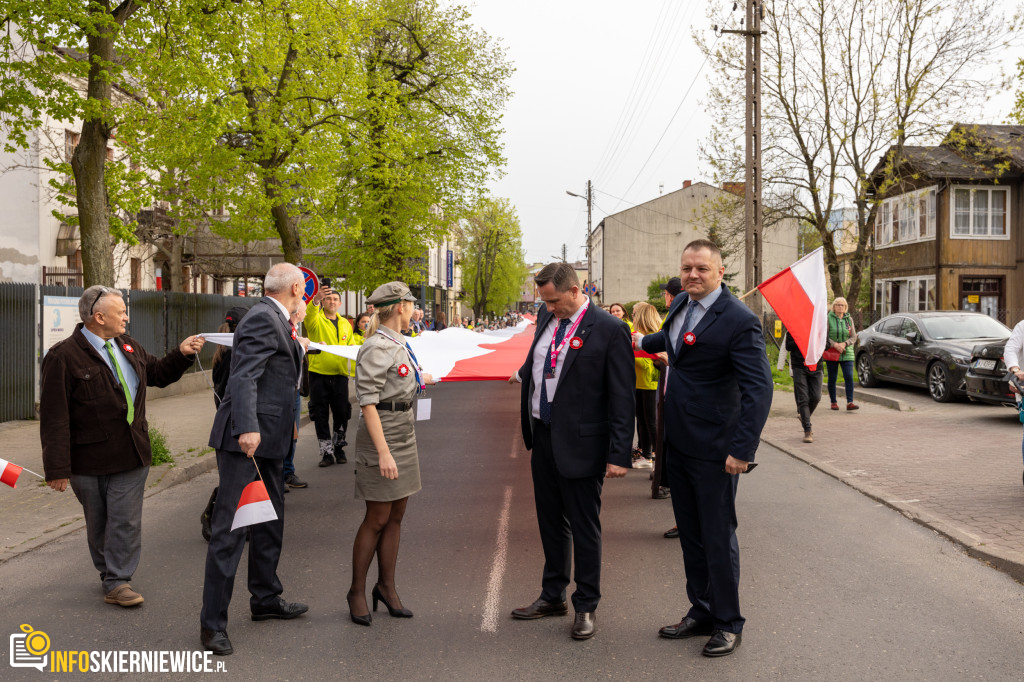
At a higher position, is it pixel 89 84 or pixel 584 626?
pixel 89 84

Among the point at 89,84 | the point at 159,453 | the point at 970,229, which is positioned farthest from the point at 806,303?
the point at 970,229

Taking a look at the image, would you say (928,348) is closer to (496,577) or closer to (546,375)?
(496,577)

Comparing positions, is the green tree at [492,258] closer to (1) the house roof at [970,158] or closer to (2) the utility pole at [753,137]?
(1) the house roof at [970,158]

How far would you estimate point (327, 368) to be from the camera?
9.45 metres

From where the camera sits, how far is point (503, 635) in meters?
4.53

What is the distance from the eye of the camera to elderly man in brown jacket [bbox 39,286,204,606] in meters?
4.91

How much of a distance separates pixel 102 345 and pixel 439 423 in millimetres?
9345

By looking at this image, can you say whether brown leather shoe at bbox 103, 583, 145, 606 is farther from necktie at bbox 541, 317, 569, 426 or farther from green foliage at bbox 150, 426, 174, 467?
green foliage at bbox 150, 426, 174, 467

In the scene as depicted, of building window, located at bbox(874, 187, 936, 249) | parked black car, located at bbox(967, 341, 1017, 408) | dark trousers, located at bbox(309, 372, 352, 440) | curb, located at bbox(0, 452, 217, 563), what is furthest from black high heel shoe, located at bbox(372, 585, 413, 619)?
building window, located at bbox(874, 187, 936, 249)

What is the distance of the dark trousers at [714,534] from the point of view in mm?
4344

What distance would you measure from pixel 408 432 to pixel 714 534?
5.91 ft

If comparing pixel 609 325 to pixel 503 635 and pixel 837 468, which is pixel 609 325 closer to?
pixel 503 635

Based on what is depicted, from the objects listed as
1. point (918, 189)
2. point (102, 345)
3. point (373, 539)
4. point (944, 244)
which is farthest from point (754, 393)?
point (918, 189)

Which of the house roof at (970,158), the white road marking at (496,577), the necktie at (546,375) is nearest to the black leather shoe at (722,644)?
the white road marking at (496,577)
